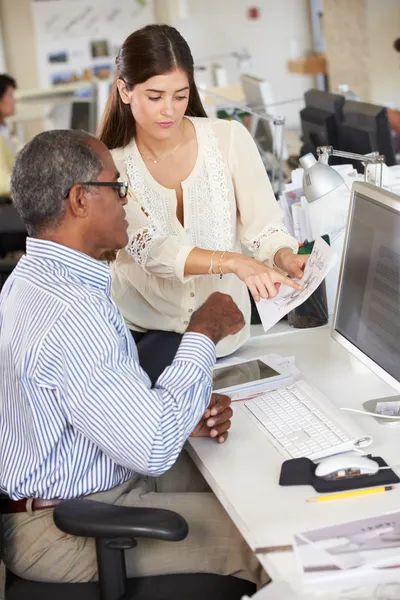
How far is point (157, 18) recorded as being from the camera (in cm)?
868

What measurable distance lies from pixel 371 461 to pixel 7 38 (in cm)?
796

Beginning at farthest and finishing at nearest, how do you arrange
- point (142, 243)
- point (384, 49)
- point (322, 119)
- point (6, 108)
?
point (384, 49)
point (6, 108)
point (322, 119)
point (142, 243)

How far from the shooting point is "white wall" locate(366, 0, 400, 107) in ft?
27.1

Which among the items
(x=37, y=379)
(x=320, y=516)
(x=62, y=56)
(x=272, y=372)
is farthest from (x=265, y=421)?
(x=62, y=56)

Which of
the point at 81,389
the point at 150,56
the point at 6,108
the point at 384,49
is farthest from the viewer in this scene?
the point at 384,49

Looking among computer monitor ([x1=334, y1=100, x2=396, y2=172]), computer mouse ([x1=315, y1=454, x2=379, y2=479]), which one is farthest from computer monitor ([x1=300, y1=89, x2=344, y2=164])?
computer mouse ([x1=315, y1=454, x2=379, y2=479])

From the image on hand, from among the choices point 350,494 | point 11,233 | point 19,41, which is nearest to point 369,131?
point 350,494

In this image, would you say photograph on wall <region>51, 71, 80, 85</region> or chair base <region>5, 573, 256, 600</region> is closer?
chair base <region>5, 573, 256, 600</region>

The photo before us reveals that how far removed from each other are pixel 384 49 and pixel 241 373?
7094 millimetres

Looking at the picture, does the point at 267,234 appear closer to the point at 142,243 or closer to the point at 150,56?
the point at 142,243

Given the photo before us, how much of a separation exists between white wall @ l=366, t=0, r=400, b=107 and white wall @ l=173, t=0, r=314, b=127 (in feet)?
2.92

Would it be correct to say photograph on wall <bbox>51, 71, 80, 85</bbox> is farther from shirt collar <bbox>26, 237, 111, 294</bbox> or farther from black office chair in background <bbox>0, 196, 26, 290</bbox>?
shirt collar <bbox>26, 237, 111, 294</bbox>

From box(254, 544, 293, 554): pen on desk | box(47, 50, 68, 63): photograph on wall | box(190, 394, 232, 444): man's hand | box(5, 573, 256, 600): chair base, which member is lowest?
box(47, 50, 68, 63): photograph on wall

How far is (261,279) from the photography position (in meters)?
1.85
